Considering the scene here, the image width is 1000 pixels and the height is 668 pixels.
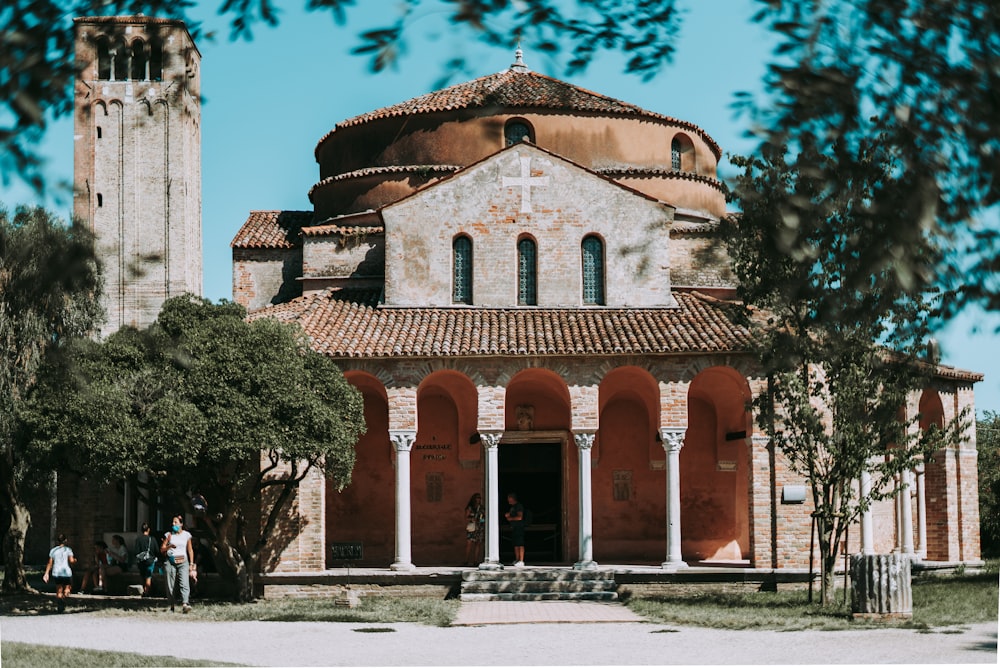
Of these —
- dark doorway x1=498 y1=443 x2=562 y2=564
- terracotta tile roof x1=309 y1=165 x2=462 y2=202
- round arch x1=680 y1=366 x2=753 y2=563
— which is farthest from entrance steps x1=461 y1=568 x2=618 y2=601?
terracotta tile roof x1=309 y1=165 x2=462 y2=202

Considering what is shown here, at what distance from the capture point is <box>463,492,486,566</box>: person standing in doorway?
23.3 meters

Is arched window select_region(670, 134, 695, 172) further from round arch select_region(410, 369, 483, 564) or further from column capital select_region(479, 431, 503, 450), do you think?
column capital select_region(479, 431, 503, 450)

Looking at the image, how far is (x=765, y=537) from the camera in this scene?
71.3ft

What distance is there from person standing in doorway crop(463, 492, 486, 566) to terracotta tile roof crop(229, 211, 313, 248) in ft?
25.4

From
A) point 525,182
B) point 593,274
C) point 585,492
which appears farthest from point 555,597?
point 525,182

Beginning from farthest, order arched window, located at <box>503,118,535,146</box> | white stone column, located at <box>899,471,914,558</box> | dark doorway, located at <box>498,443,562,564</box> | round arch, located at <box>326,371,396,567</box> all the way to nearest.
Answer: arched window, located at <box>503,118,535,146</box> < white stone column, located at <box>899,471,914,558</box> < dark doorway, located at <box>498,443,562,564</box> < round arch, located at <box>326,371,396,567</box>

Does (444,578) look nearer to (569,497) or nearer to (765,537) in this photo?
(569,497)

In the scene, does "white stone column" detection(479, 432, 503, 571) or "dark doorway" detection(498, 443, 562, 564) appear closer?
"white stone column" detection(479, 432, 503, 571)

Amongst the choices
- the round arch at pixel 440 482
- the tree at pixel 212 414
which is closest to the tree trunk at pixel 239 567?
the tree at pixel 212 414

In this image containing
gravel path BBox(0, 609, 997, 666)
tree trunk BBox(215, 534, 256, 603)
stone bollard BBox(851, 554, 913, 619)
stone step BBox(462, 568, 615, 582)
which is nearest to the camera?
gravel path BBox(0, 609, 997, 666)

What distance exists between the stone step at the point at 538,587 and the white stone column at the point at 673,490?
56.4 inches

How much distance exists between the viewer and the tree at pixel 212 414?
61.4 feet

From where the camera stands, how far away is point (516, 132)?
27.2 m

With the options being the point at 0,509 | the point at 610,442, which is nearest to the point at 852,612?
the point at 610,442
